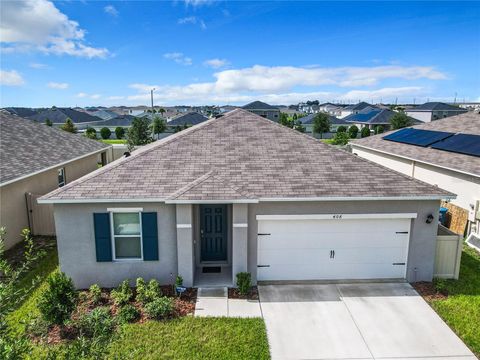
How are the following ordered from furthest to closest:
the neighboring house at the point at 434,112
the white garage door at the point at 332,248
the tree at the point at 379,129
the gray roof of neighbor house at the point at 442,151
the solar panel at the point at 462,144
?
1. the neighboring house at the point at 434,112
2. the tree at the point at 379,129
3. the solar panel at the point at 462,144
4. the gray roof of neighbor house at the point at 442,151
5. the white garage door at the point at 332,248

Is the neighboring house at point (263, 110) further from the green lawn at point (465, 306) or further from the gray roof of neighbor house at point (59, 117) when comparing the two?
the green lawn at point (465, 306)

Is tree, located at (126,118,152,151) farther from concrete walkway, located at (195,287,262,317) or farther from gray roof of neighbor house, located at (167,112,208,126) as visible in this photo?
concrete walkway, located at (195,287,262,317)

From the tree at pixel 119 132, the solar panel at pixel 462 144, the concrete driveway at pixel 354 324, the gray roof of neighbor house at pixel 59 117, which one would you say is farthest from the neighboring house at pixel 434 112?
the concrete driveway at pixel 354 324

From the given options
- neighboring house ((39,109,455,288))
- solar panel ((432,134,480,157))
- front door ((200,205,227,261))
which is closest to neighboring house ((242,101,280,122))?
solar panel ((432,134,480,157))

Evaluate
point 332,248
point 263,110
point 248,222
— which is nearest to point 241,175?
point 248,222

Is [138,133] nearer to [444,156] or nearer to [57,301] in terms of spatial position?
[444,156]
